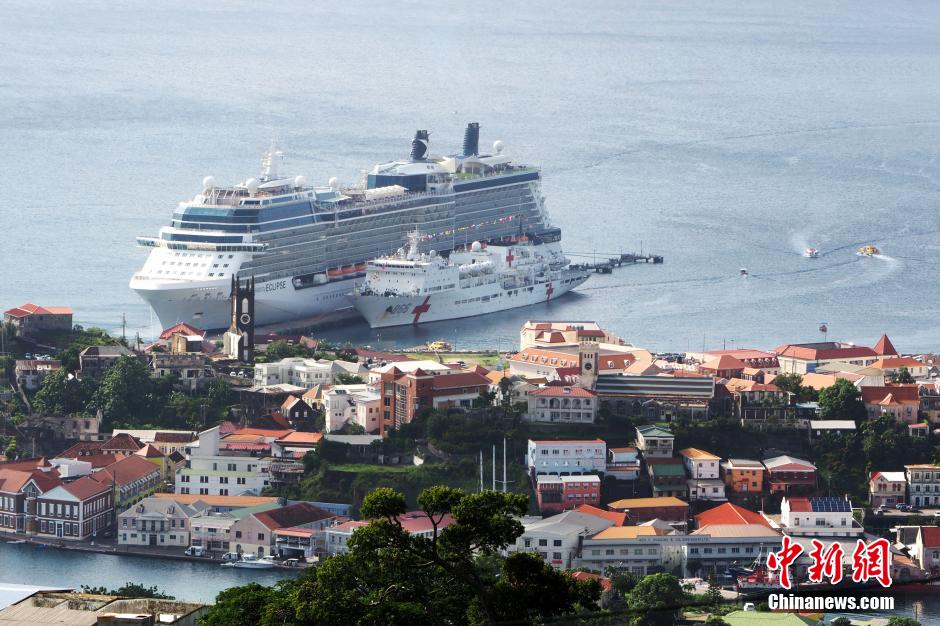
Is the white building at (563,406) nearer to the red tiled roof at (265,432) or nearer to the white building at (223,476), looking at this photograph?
the red tiled roof at (265,432)

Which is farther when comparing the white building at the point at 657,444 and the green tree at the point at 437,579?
the white building at the point at 657,444

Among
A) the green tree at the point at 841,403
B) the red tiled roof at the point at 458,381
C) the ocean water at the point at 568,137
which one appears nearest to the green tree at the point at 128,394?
the red tiled roof at the point at 458,381

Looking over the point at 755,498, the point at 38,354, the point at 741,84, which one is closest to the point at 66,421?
the point at 38,354

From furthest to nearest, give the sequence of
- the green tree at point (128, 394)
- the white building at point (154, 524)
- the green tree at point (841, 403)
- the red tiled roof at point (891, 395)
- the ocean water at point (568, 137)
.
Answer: the ocean water at point (568, 137), the green tree at point (128, 394), the red tiled roof at point (891, 395), the green tree at point (841, 403), the white building at point (154, 524)

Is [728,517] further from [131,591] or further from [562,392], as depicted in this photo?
[131,591]

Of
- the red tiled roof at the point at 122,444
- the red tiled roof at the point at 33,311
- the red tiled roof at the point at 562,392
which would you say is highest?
the red tiled roof at the point at 33,311

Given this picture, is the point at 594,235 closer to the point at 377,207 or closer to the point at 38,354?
the point at 377,207
